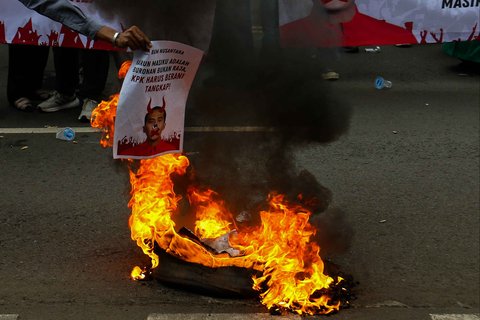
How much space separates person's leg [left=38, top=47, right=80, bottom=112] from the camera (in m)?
Result: 7.24

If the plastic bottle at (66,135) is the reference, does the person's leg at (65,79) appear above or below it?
above

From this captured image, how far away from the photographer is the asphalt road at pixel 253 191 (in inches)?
146

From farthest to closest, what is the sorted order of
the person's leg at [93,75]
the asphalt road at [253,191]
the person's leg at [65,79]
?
the person's leg at [65,79]
the person's leg at [93,75]
the asphalt road at [253,191]

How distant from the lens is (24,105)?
7.16m

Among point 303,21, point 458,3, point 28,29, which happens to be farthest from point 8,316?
point 458,3

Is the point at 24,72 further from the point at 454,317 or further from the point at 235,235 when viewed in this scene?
the point at 454,317

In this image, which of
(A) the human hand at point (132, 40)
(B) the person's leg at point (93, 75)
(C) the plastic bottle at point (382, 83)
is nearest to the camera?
(A) the human hand at point (132, 40)

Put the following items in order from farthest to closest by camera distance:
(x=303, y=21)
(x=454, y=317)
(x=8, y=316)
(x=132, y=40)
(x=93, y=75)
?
(x=93, y=75)
(x=303, y=21)
(x=454, y=317)
(x=8, y=316)
(x=132, y=40)

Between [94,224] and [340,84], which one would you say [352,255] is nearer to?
[94,224]

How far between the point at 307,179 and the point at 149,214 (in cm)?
102

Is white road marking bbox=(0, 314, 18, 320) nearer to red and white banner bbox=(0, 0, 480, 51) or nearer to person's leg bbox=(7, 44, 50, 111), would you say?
red and white banner bbox=(0, 0, 480, 51)

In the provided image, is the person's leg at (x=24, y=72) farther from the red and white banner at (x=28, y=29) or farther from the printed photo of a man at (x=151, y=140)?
the printed photo of a man at (x=151, y=140)

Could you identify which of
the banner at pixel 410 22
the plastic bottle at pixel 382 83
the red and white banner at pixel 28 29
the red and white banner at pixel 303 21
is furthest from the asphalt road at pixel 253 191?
the banner at pixel 410 22

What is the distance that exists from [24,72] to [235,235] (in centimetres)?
433
